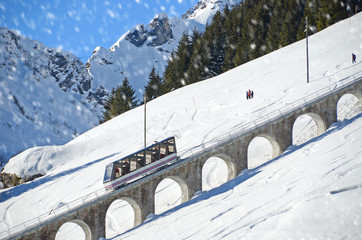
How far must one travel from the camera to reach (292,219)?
1211 centimetres

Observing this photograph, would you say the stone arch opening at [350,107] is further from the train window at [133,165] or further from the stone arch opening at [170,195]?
the train window at [133,165]

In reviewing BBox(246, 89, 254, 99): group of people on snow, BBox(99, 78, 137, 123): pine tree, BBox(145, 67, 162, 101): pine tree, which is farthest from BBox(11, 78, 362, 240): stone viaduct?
BBox(145, 67, 162, 101): pine tree

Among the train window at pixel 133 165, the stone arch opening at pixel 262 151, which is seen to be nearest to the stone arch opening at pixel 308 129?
the stone arch opening at pixel 262 151

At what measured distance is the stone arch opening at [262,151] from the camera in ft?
91.1

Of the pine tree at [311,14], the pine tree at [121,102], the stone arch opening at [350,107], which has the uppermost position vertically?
the pine tree at [311,14]

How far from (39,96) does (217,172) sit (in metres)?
139

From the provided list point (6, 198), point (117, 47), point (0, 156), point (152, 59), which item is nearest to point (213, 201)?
point (6, 198)

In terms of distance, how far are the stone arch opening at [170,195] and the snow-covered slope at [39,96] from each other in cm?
8971

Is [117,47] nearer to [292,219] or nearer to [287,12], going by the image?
[287,12]

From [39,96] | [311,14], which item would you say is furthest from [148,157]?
[39,96]

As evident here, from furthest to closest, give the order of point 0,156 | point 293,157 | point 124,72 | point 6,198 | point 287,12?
point 124,72
point 0,156
point 287,12
point 6,198
point 293,157

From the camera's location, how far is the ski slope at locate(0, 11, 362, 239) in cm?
1270

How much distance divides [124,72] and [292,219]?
185657 millimetres

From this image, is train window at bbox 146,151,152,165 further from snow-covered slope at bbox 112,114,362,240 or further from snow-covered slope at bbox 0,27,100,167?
snow-covered slope at bbox 0,27,100,167
